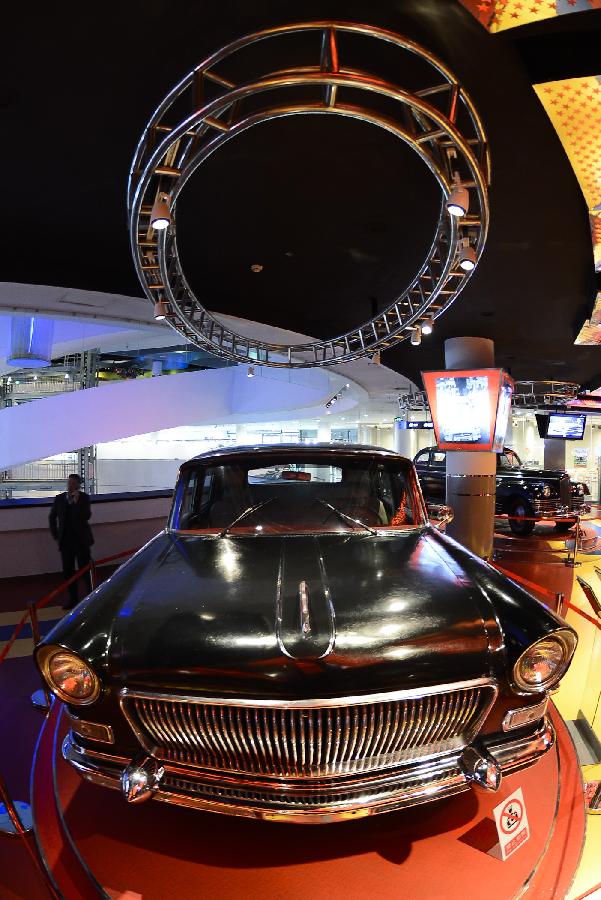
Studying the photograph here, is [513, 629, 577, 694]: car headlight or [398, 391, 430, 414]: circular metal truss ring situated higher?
[398, 391, 430, 414]: circular metal truss ring

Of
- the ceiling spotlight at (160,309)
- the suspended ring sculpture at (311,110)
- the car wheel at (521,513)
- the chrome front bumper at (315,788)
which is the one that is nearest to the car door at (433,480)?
the car wheel at (521,513)

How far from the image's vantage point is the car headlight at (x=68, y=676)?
5.97 feet

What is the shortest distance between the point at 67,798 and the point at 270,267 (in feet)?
19.6

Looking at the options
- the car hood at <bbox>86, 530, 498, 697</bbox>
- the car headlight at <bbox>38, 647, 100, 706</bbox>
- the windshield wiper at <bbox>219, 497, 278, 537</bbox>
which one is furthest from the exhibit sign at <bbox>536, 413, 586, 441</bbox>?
the car headlight at <bbox>38, 647, 100, 706</bbox>

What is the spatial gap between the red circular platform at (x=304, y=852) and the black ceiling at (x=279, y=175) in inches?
153

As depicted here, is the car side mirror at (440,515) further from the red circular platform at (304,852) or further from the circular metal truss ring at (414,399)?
the circular metal truss ring at (414,399)

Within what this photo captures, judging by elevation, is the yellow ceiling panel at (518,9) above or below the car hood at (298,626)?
above

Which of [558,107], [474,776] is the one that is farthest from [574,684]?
[558,107]

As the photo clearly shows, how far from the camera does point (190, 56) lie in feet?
10.1

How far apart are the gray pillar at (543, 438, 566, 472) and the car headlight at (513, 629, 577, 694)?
884 inches

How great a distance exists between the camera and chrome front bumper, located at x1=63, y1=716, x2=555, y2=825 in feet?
5.61

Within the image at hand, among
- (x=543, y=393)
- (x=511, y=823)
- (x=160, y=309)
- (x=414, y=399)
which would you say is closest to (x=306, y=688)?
(x=511, y=823)

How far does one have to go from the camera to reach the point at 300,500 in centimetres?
328

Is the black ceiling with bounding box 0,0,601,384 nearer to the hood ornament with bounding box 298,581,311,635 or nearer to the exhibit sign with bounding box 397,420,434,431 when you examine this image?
the hood ornament with bounding box 298,581,311,635
